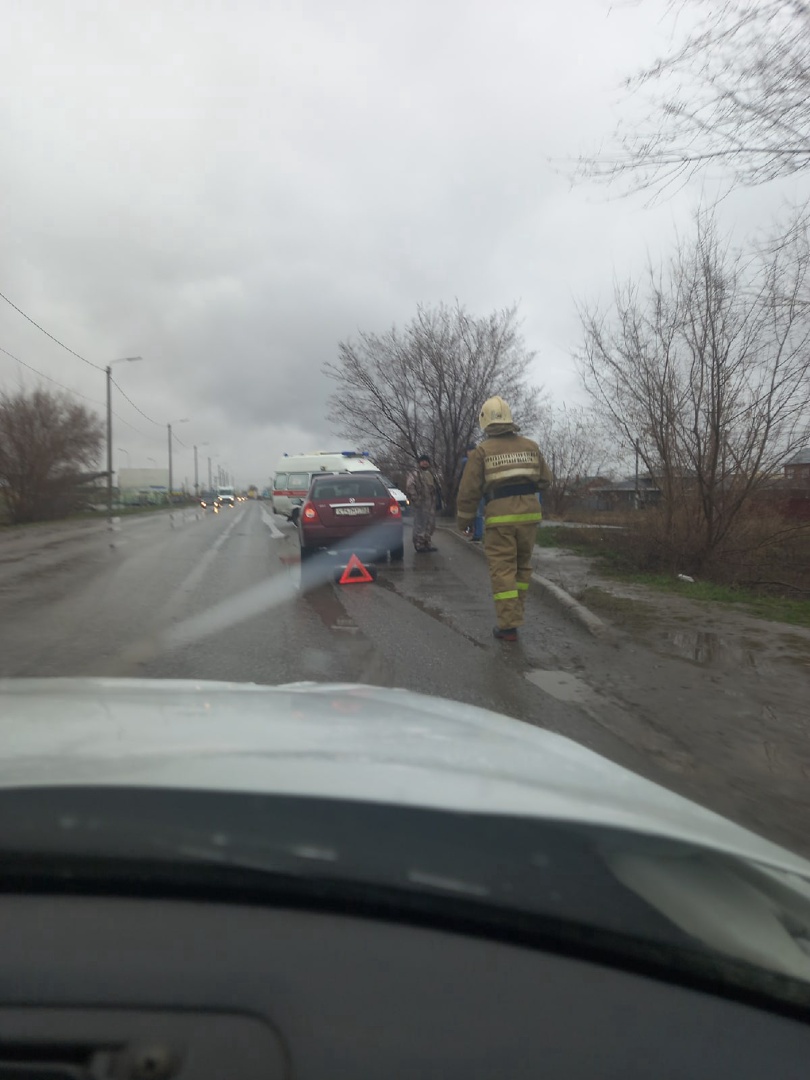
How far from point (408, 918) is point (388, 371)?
28.8 metres

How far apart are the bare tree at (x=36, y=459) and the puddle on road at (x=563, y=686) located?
35.9m

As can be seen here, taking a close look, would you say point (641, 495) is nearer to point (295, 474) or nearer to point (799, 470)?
point (799, 470)

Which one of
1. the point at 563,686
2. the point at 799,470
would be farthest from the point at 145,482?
the point at 563,686

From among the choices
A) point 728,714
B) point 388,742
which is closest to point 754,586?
point 728,714

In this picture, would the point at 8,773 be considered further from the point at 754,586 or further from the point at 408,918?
the point at 754,586

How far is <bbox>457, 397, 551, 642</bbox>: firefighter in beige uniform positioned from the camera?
766 cm

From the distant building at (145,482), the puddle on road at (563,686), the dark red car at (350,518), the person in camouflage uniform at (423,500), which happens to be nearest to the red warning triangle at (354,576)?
the dark red car at (350,518)

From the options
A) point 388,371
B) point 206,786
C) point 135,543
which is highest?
point 388,371

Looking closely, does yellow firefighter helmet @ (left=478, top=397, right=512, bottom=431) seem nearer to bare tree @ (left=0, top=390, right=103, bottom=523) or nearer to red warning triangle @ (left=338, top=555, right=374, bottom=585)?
red warning triangle @ (left=338, top=555, right=374, bottom=585)

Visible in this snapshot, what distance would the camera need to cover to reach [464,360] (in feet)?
93.7

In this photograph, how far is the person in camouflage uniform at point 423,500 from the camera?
1547 centimetres

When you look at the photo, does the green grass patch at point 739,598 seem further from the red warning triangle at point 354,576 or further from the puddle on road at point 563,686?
the red warning triangle at point 354,576

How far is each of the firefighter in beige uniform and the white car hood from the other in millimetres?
4994

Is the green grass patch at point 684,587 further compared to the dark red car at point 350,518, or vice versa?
the dark red car at point 350,518
